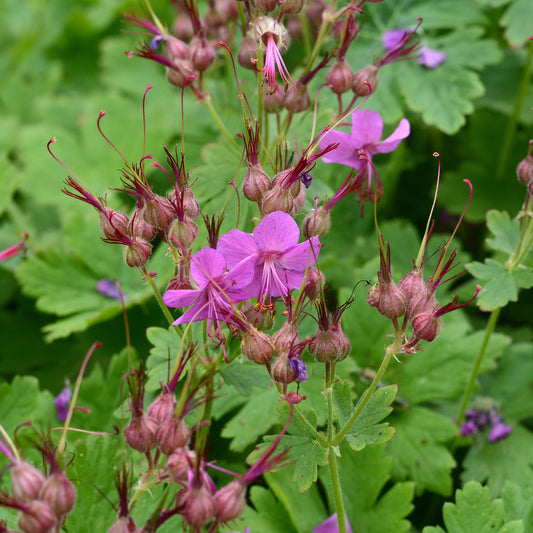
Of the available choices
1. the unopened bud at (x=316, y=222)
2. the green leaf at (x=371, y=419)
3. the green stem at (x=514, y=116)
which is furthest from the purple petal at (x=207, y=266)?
the green stem at (x=514, y=116)

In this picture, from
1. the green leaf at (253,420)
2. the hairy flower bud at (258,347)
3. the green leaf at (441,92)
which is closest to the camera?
the hairy flower bud at (258,347)

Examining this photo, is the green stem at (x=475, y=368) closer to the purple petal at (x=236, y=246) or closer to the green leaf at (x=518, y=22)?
the purple petal at (x=236, y=246)

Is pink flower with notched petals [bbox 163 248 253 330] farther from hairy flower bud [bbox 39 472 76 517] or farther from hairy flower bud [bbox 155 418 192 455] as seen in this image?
hairy flower bud [bbox 39 472 76 517]

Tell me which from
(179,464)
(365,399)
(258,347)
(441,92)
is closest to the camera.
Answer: (179,464)

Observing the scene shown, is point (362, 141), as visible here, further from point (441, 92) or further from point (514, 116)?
point (514, 116)

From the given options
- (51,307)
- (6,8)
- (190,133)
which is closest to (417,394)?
(51,307)

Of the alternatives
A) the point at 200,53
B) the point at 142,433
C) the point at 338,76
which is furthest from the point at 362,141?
the point at 142,433
